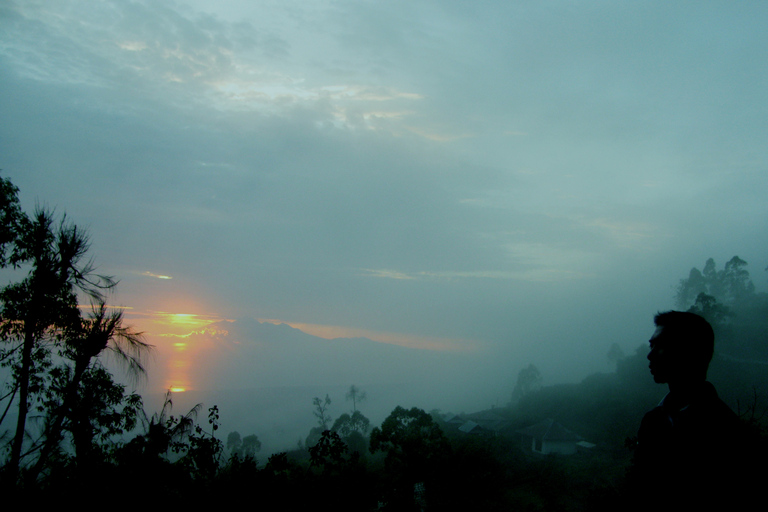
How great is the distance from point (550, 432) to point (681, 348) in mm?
54191

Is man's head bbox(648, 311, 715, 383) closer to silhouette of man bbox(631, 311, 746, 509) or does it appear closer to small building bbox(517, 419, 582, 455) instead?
silhouette of man bbox(631, 311, 746, 509)

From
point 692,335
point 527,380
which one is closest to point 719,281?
point 527,380

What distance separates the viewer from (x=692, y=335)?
7.91ft

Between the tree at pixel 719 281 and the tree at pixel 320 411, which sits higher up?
the tree at pixel 719 281

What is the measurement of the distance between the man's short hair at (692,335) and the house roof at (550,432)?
52948 mm

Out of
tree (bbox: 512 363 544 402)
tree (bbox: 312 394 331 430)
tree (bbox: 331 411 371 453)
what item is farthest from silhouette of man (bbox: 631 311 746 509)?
tree (bbox: 512 363 544 402)

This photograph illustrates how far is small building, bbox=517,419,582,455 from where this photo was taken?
47281mm

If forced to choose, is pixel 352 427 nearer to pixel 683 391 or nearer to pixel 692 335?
pixel 683 391

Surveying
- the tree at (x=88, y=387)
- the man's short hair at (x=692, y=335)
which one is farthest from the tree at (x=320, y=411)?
the man's short hair at (x=692, y=335)

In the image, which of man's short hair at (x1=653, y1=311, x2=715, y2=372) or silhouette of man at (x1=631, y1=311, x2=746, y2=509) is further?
man's short hair at (x1=653, y1=311, x2=715, y2=372)

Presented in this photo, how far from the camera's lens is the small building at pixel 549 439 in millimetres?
47281

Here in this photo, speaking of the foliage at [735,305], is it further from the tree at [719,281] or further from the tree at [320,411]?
the tree at [320,411]

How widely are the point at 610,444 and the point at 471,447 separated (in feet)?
85.3

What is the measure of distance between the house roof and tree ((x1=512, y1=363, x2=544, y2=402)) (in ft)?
183
